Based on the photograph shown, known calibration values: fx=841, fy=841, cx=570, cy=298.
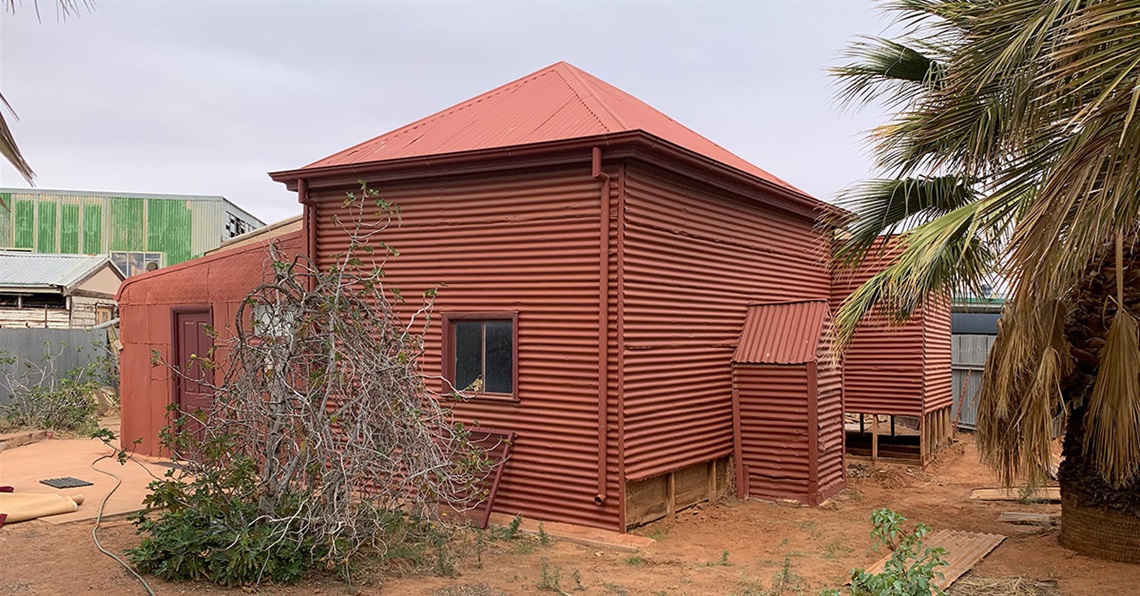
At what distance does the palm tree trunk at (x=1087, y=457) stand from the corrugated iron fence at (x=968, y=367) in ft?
37.1

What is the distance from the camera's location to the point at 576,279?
900 cm

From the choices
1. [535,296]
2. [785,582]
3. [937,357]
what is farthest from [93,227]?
[785,582]

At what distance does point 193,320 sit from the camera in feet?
41.4

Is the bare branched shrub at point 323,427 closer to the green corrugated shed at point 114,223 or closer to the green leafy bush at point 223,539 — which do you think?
the green leafy bush at point 223,539

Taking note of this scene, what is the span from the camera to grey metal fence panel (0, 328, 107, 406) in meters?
18.6

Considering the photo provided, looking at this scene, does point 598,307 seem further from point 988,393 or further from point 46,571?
point 46,571

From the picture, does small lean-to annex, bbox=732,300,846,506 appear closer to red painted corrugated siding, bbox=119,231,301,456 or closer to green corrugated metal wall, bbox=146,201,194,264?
red painted corrugated siding, bbox=119,231,301,456

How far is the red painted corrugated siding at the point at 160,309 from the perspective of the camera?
39.0 feet

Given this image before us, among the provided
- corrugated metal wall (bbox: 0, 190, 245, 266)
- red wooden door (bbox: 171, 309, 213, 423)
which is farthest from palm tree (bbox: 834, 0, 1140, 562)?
corrugated metal wall (bbox: 0, 190, 245, 266)

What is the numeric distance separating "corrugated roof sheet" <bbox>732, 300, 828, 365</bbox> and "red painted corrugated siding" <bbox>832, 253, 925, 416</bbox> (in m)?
3.15

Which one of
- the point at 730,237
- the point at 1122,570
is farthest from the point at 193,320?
the point at 1122,570

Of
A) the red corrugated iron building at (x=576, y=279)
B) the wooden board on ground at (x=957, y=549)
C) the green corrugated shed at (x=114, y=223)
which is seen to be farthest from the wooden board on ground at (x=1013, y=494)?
the green corrugated shed at (x=114, y=223)

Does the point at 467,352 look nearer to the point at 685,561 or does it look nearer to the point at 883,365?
the point at 685,561

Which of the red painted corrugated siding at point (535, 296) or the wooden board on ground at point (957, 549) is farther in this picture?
the red painted corrugated siding at point (535, 296)
